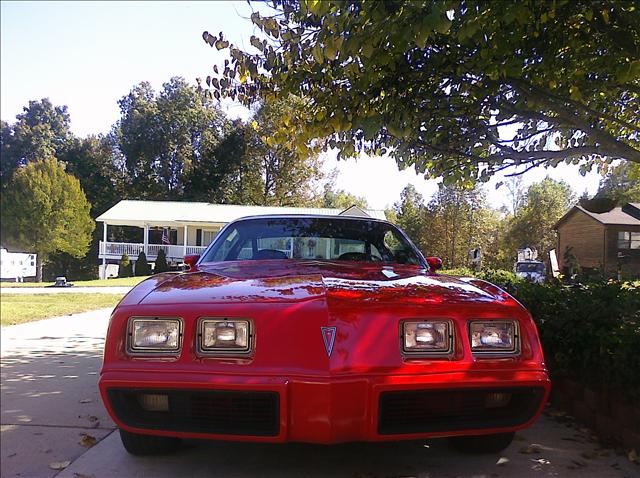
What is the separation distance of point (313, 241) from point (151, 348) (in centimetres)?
193

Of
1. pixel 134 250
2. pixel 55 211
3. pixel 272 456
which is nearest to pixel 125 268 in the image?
pixel 134 250

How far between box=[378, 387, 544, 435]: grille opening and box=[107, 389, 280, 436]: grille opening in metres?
0.53

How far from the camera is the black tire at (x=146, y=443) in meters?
2.88

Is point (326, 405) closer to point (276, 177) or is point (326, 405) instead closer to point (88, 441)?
point (88, 441)

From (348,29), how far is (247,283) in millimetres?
1727

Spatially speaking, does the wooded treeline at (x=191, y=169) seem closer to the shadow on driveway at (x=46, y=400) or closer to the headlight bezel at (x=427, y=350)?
the shadow on driveway at (x=46, y=400)

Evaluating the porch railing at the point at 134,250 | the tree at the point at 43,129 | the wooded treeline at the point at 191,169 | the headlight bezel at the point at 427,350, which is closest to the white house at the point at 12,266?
the headlight bezel at the point at 427,350

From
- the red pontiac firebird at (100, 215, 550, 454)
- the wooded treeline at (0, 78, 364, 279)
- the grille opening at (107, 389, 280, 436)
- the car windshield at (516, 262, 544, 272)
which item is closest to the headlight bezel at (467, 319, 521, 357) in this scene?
the red pontiac firebird at (100, 215, 550, 454)

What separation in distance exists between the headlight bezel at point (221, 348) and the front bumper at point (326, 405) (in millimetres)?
107

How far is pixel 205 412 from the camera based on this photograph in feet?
8.08

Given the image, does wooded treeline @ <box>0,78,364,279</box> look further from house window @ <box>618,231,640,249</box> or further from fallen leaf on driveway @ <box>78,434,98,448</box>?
fallen leaf on driveway @ <box>78,434,98,448</box>

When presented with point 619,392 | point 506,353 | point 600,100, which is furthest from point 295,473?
point 600,100

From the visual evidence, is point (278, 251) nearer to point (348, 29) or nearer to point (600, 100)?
point (348, 29)

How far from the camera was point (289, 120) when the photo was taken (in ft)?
16.0
